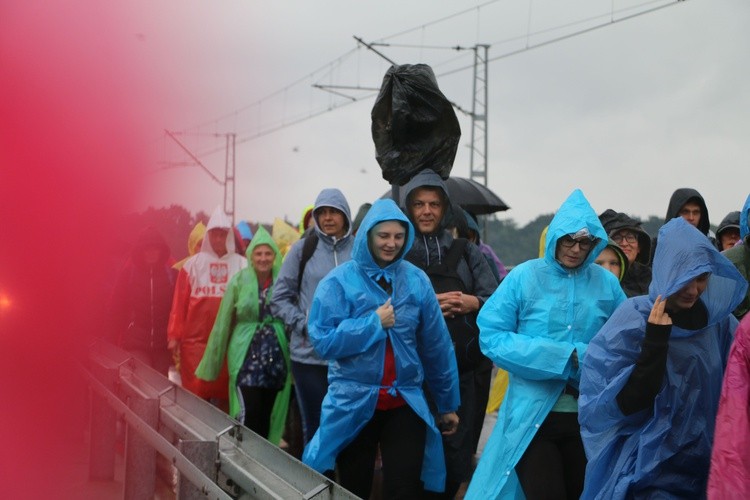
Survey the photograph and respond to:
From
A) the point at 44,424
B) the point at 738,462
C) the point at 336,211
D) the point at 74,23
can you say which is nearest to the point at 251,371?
the point at 336,211

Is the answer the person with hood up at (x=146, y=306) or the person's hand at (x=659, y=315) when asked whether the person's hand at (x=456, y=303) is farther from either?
the person with hood up at (x=146, y=306)

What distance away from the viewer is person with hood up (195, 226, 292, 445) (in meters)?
6.95

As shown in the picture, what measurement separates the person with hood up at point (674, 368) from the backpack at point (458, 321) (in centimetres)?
186

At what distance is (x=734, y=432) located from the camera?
2.84 m

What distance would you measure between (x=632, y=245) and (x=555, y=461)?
2672 millimetres

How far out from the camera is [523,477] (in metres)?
4.26

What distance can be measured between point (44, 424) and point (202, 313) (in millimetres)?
2867

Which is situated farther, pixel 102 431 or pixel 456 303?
pixel 102 431

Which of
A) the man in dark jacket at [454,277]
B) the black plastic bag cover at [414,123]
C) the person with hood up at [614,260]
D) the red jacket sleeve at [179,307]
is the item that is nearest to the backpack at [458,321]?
the man in dark jacket at [454,277]

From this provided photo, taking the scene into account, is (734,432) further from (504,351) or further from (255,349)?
(255,349)

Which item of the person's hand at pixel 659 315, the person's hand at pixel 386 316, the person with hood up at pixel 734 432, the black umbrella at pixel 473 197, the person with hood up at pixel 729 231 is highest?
the black umbrella at pixel 473 197

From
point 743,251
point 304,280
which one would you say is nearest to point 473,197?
point 304,280

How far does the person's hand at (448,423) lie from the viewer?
5.05m

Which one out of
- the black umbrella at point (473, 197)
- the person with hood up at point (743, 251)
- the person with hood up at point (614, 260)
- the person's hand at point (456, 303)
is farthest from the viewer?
the black umbrella at point (473, 197)
